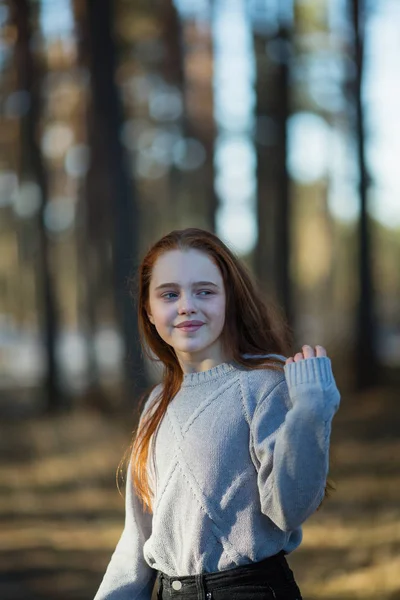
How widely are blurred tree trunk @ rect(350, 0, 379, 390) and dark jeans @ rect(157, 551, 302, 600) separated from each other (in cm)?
1314

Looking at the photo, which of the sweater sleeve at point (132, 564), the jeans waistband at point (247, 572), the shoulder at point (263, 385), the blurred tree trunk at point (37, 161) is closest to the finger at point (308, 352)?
the shoulder at point (263, 385)

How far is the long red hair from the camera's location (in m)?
2.19

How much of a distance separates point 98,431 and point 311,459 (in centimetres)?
1196

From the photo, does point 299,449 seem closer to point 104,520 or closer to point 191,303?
point 191,303

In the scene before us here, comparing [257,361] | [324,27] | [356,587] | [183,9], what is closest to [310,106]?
[324,27]

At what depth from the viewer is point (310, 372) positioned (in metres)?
1.89

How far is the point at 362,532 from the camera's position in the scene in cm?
634

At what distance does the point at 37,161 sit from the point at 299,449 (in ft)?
45.8

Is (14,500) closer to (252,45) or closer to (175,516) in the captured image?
(175,516)

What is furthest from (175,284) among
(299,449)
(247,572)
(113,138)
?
(113,138)

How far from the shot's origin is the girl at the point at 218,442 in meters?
1.88

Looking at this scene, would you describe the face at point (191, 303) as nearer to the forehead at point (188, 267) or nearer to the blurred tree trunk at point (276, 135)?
the forehead at point (188, 267)

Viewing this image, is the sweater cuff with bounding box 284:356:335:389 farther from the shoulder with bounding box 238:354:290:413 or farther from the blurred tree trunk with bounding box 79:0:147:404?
the blurred tree trunk with bounding box 79:0:147:404

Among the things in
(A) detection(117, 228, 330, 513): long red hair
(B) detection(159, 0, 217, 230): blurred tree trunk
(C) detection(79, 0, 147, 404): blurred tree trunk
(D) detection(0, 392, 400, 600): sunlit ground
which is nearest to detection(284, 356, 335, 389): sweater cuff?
(A) detection(117, 228, 330, 513): long red hair
